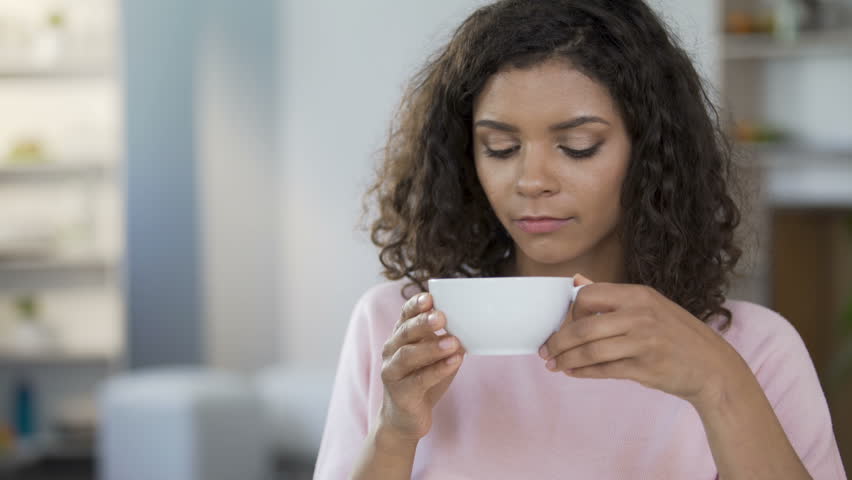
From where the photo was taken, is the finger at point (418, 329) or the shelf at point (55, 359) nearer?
the finger at point (418, 329)

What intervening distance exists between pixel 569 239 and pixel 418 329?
0.31 meters

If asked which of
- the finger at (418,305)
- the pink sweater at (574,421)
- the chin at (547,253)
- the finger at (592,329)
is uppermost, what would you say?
the chin at (547,253)

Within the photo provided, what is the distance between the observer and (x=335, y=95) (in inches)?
186

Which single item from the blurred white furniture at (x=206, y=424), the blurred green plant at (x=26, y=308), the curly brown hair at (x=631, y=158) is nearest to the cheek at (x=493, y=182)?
the curly brown hair at (x=631, y=158)

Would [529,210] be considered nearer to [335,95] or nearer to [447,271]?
[447,271]

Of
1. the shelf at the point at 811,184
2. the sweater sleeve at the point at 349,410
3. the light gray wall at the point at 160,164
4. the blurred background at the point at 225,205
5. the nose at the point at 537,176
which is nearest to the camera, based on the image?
the nose at the point at 537,176

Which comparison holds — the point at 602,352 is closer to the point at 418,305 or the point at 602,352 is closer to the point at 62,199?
the point at 418,305

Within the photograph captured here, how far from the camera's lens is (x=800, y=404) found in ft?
3.75

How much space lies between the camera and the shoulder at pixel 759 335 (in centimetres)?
119

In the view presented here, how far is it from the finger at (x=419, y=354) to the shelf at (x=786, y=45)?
3669mm

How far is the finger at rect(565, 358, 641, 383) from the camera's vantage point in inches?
34.4

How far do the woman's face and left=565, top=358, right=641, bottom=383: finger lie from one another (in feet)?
0.89

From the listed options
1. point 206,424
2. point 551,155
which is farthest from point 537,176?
point 206,424

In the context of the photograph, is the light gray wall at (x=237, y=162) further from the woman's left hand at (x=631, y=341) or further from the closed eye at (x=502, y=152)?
the woman's left hand at (x=631, y=341)
